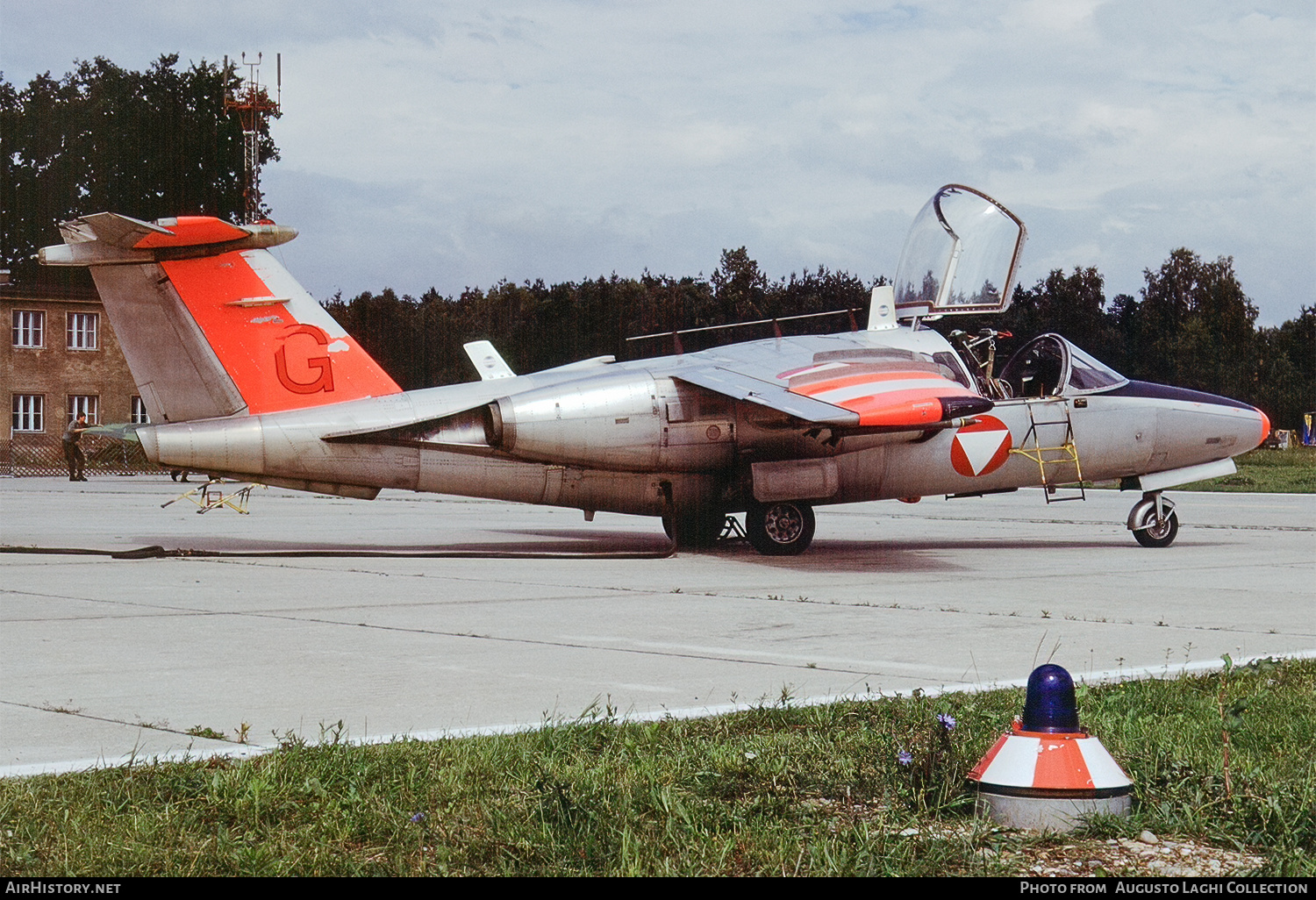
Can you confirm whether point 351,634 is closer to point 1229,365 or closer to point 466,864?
point 466,864

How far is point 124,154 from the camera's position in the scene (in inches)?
2382

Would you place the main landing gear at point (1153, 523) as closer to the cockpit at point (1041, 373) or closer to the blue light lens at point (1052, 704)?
the cockpit at point (1041, 373)

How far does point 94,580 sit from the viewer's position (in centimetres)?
1180

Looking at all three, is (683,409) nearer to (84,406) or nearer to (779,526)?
(779,526)

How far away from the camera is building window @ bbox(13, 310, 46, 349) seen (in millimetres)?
52969

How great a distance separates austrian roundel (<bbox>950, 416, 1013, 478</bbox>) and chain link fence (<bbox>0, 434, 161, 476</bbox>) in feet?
123

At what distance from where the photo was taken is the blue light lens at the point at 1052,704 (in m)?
4.04

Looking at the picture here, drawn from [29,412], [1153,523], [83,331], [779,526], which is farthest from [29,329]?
[1153,523]

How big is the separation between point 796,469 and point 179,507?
47.6 feet

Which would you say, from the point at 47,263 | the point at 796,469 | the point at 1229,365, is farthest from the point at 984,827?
the point at 1229,365

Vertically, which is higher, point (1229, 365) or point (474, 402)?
point (1229, 365)

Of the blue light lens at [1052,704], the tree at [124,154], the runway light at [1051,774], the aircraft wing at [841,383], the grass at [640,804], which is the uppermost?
the tree at [124,154]

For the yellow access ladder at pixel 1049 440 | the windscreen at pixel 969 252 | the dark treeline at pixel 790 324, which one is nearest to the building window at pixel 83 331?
the dark treeline at pixel 790 324

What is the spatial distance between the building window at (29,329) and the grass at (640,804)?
176 ft
